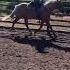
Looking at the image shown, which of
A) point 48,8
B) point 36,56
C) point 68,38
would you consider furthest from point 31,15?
point 36,56

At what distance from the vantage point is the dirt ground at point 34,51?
811 cm

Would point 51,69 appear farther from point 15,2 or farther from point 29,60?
point 15,2

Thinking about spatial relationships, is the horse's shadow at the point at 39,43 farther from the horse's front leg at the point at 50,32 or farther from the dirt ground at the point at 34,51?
the horse's front leg at the point at 50,32

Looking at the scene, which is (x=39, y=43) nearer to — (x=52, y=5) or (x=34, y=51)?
(x=34, y=51)

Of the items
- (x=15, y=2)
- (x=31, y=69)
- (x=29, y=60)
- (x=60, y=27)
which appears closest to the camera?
(x=31, y=69)

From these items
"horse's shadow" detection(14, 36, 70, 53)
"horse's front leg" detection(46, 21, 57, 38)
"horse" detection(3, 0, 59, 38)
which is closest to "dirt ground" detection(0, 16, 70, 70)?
"horse's shadow" detection(14, 36, 70, 53)

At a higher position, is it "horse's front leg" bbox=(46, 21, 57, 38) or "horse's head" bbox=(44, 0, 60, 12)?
"horse's head" bbox=(44, 0, 60, 12)

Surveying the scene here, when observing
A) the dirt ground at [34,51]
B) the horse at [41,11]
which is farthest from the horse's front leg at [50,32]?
the dirt ground at [34,51]

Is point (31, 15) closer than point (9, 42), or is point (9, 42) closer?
point (9, 42)

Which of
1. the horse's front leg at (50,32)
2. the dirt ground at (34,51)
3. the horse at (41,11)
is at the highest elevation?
the horse at (41,11)

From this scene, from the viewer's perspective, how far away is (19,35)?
40.4 ft

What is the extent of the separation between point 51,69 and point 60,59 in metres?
0.98

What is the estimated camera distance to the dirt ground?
8109 mm

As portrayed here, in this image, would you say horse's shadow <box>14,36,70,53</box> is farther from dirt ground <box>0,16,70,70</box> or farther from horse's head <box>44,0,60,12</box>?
horse's head <box>44,0,60,12</box>
